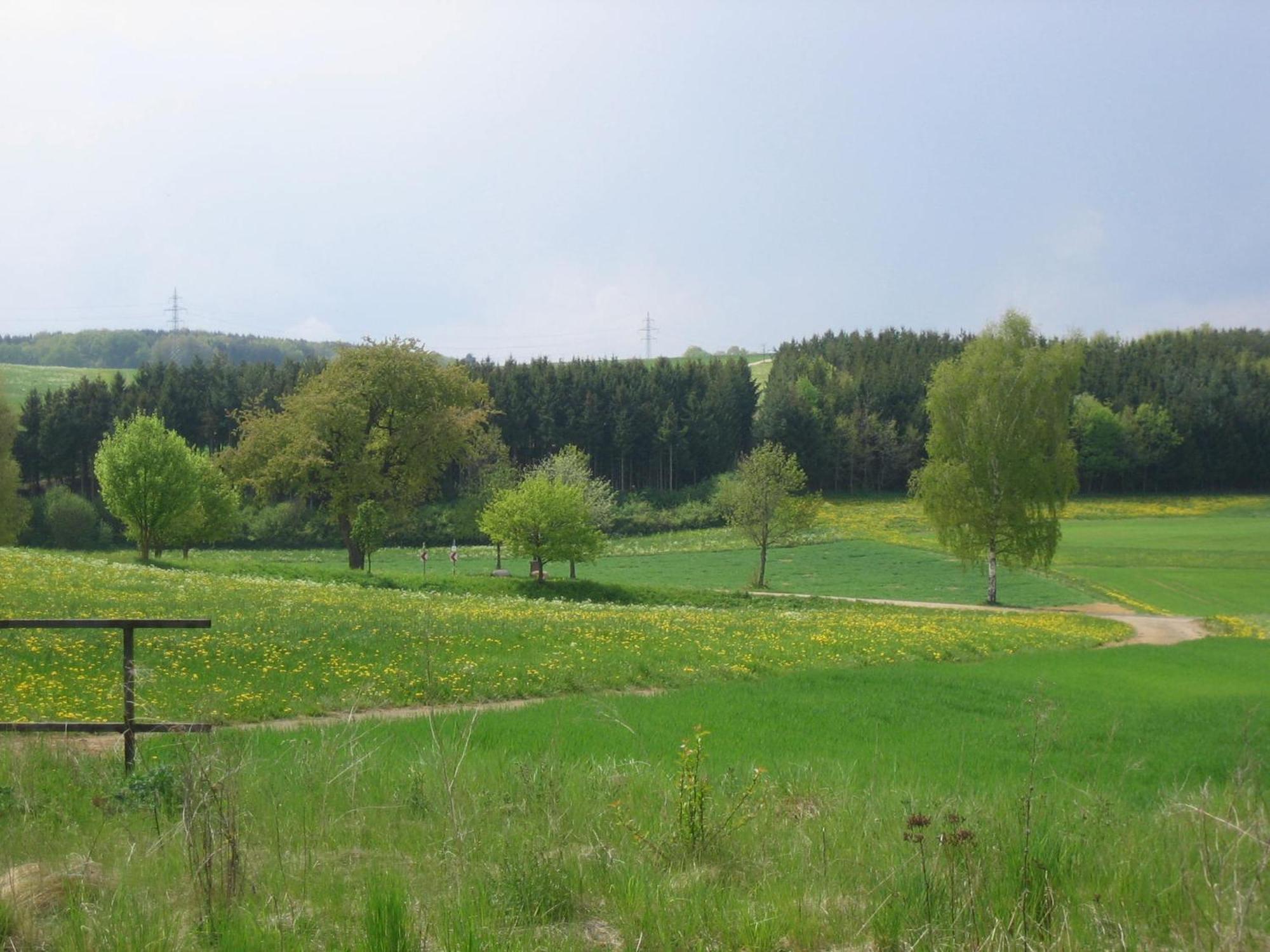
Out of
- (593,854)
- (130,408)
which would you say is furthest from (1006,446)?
(130,408)

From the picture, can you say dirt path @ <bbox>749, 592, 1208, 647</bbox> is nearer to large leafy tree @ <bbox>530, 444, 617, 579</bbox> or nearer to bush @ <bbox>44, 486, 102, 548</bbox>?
large leafy tree @ <bbox>530, 444, 617, 579</bbox>

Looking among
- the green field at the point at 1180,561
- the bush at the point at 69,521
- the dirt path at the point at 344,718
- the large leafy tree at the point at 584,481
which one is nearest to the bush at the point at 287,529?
the bush at the point at 69,521

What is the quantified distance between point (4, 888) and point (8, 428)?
74.1 metres

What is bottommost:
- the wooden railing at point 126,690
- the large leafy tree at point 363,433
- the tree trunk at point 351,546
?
the tree trunk at point 351,546

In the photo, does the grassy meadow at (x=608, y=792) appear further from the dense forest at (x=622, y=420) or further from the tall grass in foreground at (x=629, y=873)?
the dense forest at (x=622, y=420)

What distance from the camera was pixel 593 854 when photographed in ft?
18.8

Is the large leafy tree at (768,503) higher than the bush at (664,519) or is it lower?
higher

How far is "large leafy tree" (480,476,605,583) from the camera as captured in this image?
4791 cm

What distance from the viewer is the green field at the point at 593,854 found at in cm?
470

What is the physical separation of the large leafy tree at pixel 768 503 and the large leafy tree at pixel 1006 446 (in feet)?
37.1

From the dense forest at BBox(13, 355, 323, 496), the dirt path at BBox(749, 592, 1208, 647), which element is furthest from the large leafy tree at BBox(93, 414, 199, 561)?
the dense forest at BBox(13, 355, 323, 496)

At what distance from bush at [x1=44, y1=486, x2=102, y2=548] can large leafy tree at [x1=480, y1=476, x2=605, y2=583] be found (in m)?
45.1

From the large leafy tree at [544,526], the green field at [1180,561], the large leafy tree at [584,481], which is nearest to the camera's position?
the large leafy tree at [544,526]

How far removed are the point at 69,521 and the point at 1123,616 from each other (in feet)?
246
